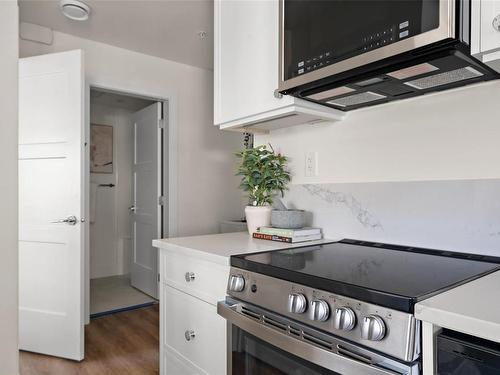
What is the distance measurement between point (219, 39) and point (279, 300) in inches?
52.8

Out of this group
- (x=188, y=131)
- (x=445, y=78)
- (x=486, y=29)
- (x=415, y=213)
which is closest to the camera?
(x=486, y=29)

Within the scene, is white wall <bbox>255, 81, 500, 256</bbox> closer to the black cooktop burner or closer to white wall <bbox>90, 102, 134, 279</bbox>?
the black cooktop burner

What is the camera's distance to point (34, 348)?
8.43ft

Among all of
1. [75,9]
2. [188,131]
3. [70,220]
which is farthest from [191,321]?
[188,131]

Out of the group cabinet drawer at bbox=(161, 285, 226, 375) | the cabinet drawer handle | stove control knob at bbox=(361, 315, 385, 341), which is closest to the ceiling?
cabinet drawer at bbox=(161, 285, 226, 375)

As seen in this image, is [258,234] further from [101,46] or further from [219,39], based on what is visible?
[101,46]

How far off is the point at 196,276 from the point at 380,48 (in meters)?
1.10

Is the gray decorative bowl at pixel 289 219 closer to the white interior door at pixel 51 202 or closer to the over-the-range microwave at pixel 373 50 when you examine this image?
the over-the-range microwave at pixel 373 50

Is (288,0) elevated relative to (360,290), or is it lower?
elevated

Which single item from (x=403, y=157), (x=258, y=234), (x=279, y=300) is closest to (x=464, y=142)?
(x=403, y=157)

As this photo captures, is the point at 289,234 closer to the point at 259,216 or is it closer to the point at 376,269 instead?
the point at 259,216

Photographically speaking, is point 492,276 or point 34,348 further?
point 34,348

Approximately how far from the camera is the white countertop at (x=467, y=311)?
2.18ft

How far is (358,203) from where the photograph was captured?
5.24 ft
